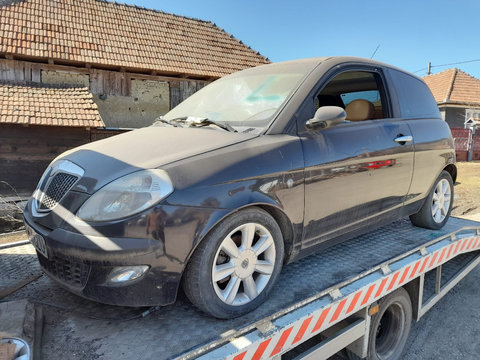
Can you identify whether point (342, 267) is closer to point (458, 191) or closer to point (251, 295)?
point (251, 295)

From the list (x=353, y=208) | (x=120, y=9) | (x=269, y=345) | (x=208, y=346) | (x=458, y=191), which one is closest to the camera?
(x=208, y=346)

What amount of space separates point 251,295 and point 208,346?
0.46 m

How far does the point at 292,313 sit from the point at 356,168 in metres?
1.18

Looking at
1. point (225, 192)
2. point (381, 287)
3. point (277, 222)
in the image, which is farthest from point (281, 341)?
point (381, 287)

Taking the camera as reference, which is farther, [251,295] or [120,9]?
[120,9]

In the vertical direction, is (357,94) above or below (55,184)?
above

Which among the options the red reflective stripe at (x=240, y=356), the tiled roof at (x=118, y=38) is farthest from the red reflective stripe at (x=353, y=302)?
the tiled roof at (x=118, y=38)

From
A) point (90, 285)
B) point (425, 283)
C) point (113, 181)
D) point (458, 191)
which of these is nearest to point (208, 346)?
point (90, 285)

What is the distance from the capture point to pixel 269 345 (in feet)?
6.06

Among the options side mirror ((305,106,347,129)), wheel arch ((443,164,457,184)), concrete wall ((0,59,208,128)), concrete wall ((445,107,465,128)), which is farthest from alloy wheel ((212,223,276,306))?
concrete wall ((445,107,465,128))

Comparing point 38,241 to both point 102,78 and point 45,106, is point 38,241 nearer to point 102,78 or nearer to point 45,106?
point 45,106

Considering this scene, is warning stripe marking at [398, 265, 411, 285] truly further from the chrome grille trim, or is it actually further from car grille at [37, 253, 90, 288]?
the chrome grille trim

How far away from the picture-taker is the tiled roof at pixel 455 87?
22.6 m

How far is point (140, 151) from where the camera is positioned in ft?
6.68
